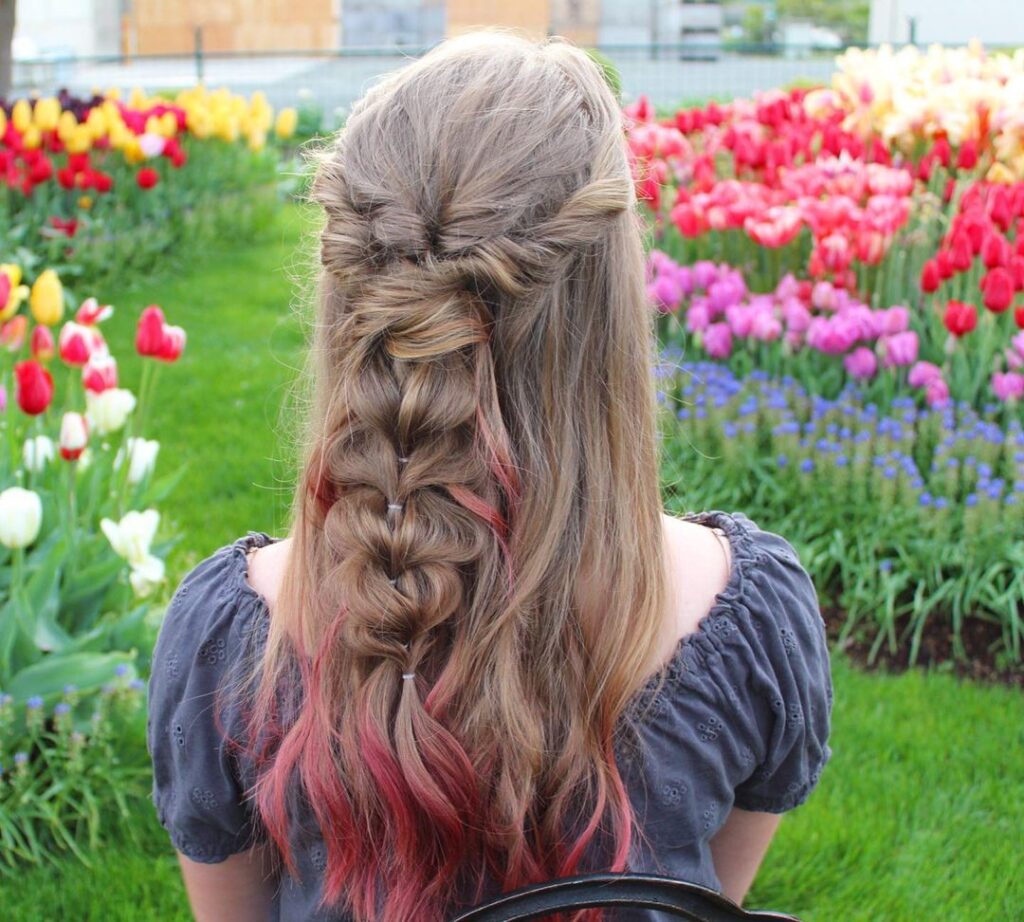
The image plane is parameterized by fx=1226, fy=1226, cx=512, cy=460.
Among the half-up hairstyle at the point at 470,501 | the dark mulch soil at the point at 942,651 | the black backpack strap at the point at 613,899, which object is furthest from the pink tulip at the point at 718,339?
the black backpack strap at the point at 613,899

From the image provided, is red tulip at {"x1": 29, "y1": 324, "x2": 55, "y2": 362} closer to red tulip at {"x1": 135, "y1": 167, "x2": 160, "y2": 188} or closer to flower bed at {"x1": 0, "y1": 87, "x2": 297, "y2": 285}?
flower bed at {"x1": 0, "y1": 87, "x2": 297, "y2": 285}

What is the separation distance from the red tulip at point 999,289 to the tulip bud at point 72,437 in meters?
2.42

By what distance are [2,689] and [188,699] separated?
4.13ft

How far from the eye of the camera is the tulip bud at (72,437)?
2314 millimetres

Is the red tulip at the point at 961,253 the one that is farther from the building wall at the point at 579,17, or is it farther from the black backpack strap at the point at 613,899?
the building wall at the point at 579,17

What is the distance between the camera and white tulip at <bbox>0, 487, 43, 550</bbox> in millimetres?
2145

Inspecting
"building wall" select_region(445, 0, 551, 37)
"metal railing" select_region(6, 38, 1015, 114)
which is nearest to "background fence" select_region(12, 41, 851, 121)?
"metal railing" select_region(6, 38, 1015, 114)

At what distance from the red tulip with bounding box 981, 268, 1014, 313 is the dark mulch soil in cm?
87

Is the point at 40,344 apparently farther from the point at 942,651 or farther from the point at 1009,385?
the point at 1009,385

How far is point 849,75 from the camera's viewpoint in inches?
218

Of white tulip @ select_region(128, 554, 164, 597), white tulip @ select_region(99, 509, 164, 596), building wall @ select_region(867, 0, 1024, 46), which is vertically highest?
building wall @ select_region(867, 0, 1024, 46)

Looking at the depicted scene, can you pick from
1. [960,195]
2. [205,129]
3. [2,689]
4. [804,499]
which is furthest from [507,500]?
[205,129]

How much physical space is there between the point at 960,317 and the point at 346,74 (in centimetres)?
1814

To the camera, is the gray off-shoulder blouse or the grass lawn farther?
the grass lawn
